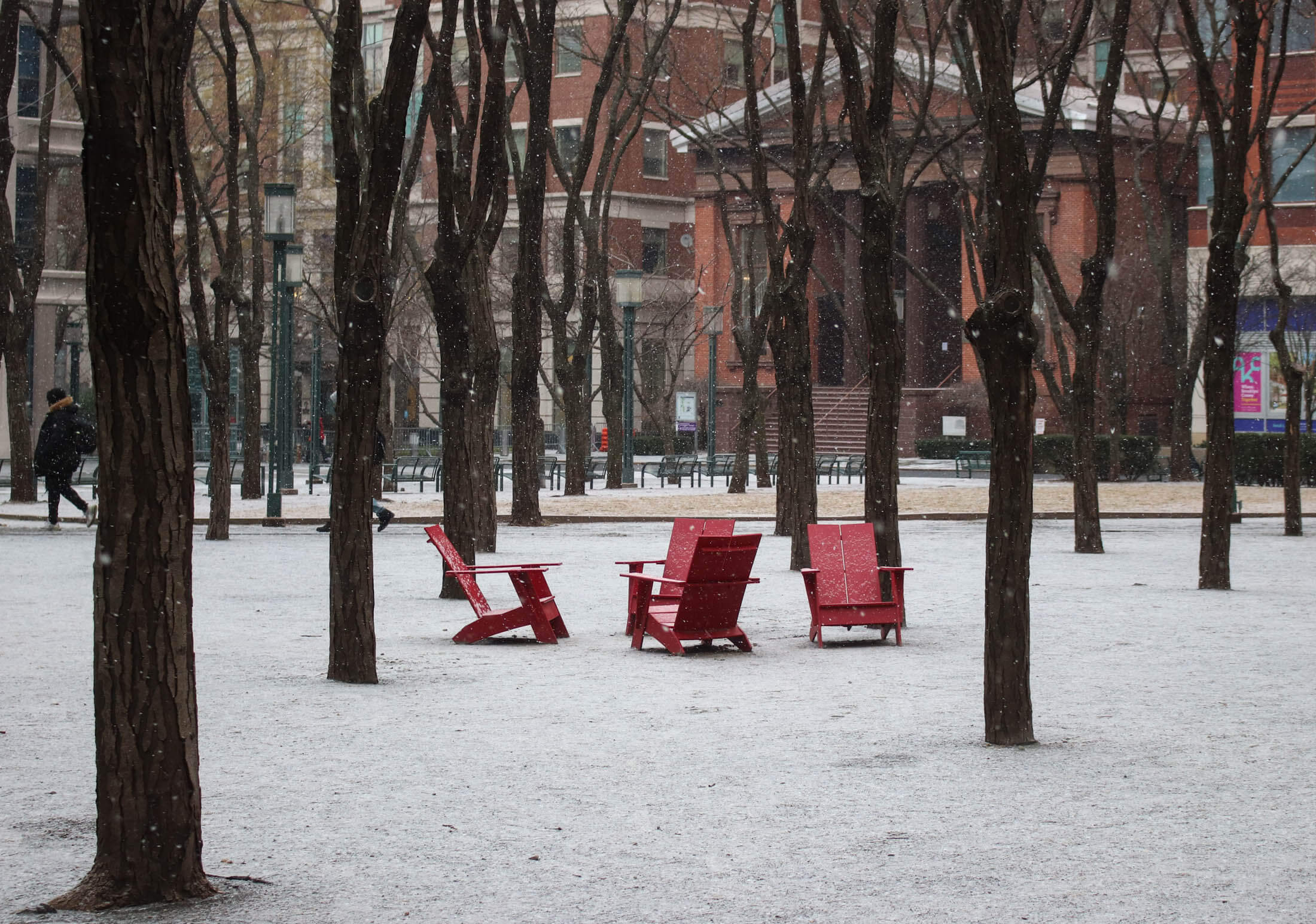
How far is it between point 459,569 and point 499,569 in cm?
81

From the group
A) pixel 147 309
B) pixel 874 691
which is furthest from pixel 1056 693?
pixel 147 309

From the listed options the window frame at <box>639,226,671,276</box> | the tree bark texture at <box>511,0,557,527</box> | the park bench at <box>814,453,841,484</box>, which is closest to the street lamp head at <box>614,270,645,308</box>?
the park bench at <box>814,453,841,484</box>

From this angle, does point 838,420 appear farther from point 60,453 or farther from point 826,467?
point 60,453

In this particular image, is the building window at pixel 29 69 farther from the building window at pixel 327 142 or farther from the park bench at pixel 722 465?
the park bench at pixel 722 465

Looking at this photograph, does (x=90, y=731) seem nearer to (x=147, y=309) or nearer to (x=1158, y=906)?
(x=147, y=309)

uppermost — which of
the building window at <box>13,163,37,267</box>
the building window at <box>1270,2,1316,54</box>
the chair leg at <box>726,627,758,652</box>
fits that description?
the building window at <box>1270,2,1316,54</box>

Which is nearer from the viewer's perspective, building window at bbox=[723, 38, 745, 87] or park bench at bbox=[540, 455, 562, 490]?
park bench at bbox=[540, 455, 562, 490]

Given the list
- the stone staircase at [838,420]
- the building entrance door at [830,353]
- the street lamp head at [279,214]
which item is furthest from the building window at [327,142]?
the building entrance door at [830,353]

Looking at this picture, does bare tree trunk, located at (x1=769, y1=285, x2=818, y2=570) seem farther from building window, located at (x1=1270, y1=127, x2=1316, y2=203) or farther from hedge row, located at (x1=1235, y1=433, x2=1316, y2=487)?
building window, located at (x1=1270, y1=127, x2=1316, y2=203)

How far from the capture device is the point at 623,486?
38.2 meters

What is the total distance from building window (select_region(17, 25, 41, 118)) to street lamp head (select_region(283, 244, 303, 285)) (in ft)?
52.3

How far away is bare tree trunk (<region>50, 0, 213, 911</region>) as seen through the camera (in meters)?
5.64

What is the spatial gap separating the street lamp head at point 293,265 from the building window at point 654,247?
128ft

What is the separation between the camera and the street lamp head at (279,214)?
27469mm
